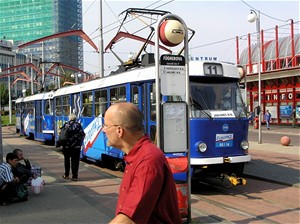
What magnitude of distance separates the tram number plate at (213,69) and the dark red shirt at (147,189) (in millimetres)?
6826

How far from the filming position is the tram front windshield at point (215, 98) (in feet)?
28.9

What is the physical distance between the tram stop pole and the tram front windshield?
247cm

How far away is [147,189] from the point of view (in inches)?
82.7

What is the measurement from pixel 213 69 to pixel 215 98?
0.66m

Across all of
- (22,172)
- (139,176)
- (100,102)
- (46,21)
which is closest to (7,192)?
(22,172)

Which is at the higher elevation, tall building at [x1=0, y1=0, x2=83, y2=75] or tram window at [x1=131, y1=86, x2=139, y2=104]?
tall building at [x1=0, y1=0, x2=83, y2=75]

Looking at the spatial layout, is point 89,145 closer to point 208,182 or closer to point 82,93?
point 82,93

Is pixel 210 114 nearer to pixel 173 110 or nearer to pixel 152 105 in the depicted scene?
pixel 152 105

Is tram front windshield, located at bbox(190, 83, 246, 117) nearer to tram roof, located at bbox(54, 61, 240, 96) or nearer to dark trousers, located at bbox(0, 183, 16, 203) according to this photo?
tram roof, located at bbox(54, 61, 240, 96)

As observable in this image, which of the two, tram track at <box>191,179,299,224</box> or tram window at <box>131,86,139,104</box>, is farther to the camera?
tram window at <box>131,86,139,104</box>

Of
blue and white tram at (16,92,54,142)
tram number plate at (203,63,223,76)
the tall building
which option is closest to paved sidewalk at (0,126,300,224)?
tram number plate at (203,63,223,76)

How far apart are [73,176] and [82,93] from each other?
449 centimetres

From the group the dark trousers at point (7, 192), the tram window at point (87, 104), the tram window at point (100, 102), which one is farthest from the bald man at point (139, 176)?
the tram window at point (87, 104)

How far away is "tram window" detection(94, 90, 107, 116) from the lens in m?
12.0
